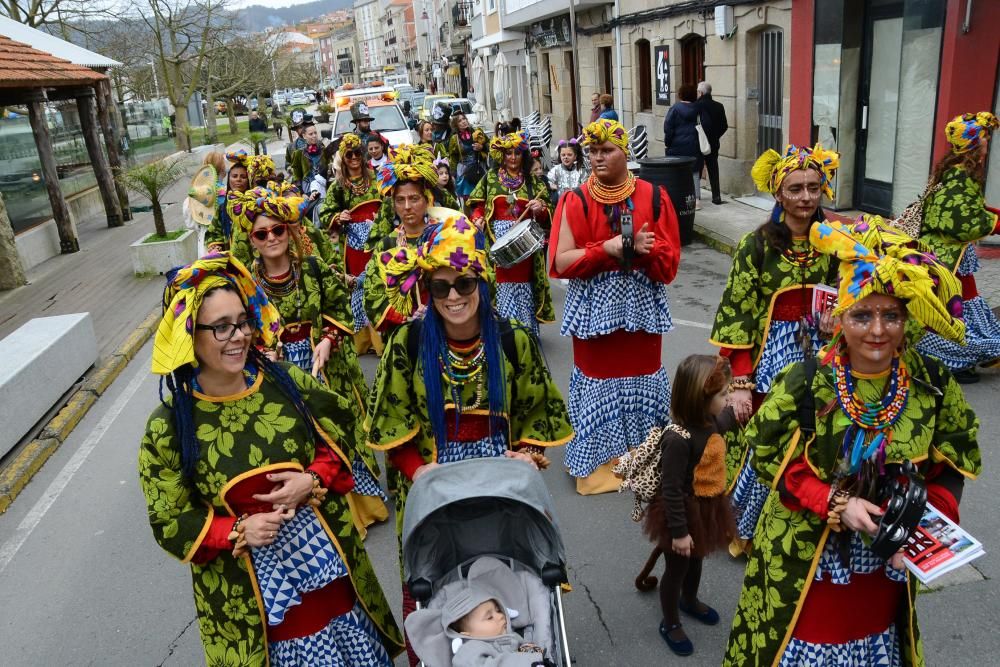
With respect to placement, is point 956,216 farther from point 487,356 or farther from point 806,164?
point 487,356

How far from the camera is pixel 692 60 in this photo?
654 inches

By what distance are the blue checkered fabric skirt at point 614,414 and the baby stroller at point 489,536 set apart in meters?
2.22

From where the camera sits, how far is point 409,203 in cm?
545

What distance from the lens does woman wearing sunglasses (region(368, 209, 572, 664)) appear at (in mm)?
3062

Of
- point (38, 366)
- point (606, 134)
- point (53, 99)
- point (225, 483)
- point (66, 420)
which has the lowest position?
point (66, 420)

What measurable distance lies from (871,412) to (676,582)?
1541 mm

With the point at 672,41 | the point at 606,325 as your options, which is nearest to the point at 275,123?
the point at 672,41

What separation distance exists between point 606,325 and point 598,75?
63.3 feet

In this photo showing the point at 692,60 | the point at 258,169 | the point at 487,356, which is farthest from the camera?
the point at 692,60

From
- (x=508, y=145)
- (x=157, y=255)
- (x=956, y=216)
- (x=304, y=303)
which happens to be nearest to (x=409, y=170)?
(x=304, y=303)

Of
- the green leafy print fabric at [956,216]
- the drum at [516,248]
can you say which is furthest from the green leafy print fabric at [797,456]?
the green leafy print fabric at [956,216]

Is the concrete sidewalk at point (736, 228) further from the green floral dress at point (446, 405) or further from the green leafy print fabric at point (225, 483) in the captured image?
the green leafy print fabric at point (225, 483)

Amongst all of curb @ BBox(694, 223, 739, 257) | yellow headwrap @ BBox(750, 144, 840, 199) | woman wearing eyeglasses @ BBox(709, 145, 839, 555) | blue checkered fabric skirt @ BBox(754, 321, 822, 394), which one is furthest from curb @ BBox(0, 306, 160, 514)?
curb @ BBox(694, 223, 739, 257)

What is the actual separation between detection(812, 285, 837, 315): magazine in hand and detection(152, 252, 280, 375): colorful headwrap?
7.12 feet
